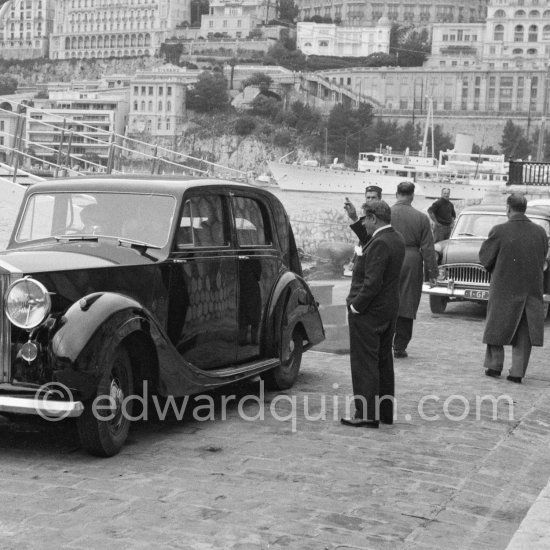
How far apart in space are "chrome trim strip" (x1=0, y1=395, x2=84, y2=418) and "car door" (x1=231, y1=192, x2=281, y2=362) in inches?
74.4

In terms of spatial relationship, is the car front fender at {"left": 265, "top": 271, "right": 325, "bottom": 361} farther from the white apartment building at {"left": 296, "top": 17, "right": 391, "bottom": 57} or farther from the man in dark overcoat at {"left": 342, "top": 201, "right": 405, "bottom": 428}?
the white apartment building at {"left": 296, "top": 17, "right": 391, "bottom": 57}

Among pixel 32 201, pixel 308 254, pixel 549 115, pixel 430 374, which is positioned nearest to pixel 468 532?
pixel 32 201

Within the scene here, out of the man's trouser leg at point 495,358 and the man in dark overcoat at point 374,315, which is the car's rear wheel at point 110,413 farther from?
the man's trouser leg at point 495,358

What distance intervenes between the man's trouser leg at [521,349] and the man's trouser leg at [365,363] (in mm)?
2432

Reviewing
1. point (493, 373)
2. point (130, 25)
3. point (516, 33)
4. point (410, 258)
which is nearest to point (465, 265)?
point (410, 258)

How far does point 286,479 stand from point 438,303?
29.1 ft

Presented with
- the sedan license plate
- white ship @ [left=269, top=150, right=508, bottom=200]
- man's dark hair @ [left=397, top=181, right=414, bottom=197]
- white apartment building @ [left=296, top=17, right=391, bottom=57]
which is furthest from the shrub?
man's dark hair @ [left=397, top=181, right=414, bottom=197]

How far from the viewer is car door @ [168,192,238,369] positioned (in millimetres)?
6832

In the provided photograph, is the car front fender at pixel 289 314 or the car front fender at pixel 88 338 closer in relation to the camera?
the car front fender at pixel 88 338

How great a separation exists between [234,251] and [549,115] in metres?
136

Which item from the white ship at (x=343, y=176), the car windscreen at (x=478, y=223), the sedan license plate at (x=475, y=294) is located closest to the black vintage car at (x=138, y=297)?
the sedan license plate at (x=475, y=294)

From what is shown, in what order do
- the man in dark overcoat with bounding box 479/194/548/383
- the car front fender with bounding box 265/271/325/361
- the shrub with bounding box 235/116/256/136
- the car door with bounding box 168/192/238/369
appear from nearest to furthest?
the car door with bounding box 168/192/238/369 → the car front fender with bounding box 265/271/325/361 → the man in dark overcoat with bounding box 479/194/548/383 → the shrub with bounding box 235/116/256/136

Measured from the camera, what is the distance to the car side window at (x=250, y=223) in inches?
302

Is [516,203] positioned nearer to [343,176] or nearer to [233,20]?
[343,176]
